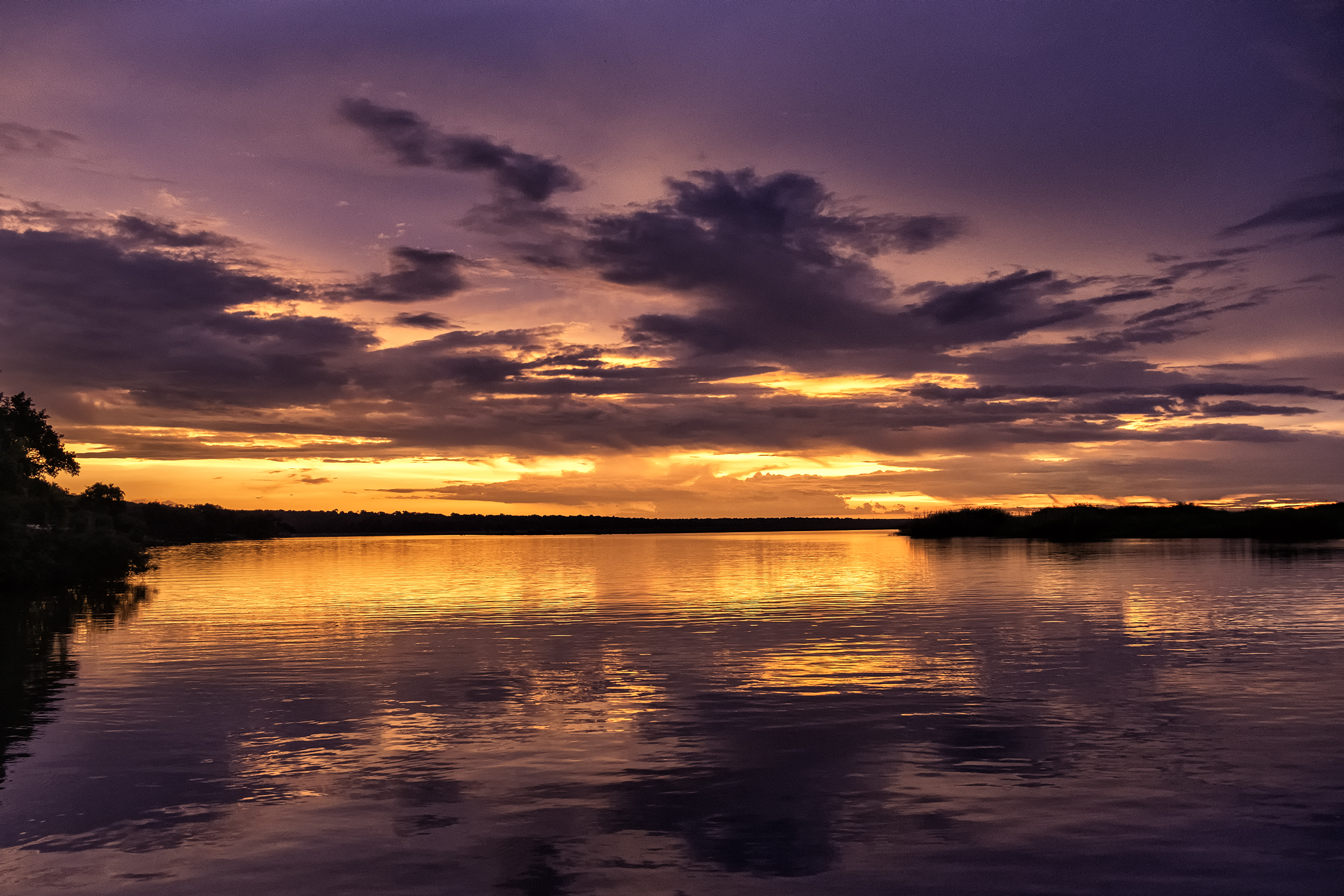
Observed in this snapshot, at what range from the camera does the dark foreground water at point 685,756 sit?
1476 cm

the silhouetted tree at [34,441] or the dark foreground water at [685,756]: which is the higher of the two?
the silhouetted tree at [34,441]

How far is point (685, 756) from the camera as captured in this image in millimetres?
21469

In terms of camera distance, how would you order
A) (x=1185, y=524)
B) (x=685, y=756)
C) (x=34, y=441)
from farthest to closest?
(x=1185, y=524)
(x=34, y=441)
(x=685, y=756)

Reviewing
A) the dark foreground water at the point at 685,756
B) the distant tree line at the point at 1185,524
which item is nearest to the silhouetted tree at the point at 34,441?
the dark foreground water at the point at 685,756

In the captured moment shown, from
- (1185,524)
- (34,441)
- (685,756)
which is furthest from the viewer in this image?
(1185,524)

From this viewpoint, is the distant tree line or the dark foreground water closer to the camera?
the dark foreground water

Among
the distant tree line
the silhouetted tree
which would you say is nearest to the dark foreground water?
the silhouetted tree

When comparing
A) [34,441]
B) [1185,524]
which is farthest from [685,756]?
[1185,524]

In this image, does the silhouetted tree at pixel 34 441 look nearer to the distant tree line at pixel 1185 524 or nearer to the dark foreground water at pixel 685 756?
the dark foreground water at pixel 685 756

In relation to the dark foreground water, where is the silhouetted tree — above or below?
above

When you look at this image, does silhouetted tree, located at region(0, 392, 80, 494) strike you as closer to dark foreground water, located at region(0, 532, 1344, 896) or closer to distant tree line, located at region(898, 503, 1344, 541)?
dark foreground water, located at region(0, 532, 1344, 896)

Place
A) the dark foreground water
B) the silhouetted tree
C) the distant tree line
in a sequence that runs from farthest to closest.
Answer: the distant tree line
the silhouetted tree
the dark foreground water

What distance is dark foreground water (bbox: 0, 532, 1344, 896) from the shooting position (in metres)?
14.8

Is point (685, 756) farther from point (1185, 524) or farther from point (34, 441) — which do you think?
point (1185, 524)
